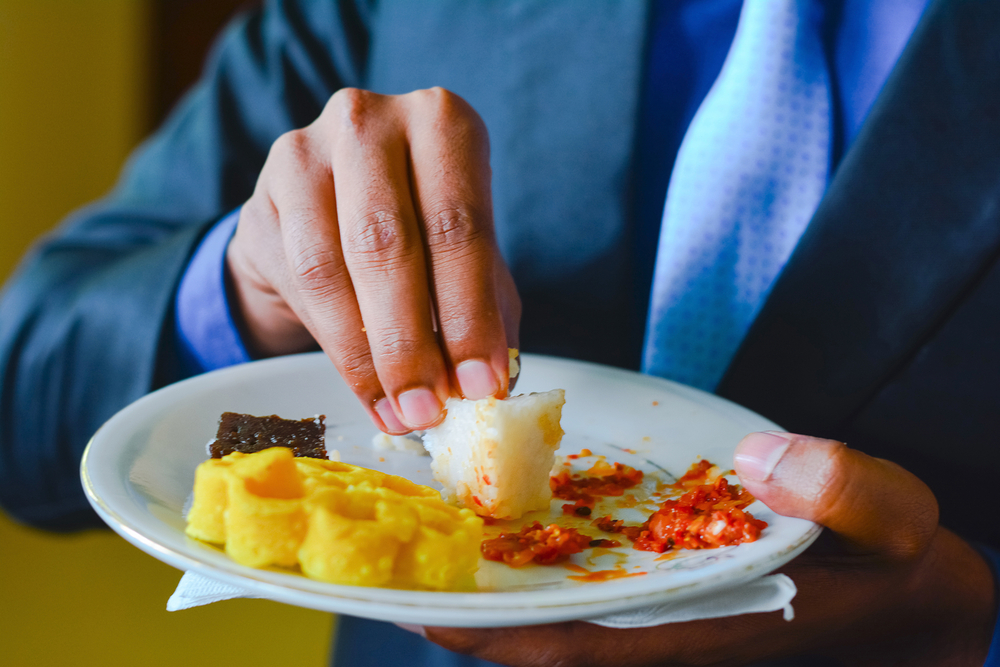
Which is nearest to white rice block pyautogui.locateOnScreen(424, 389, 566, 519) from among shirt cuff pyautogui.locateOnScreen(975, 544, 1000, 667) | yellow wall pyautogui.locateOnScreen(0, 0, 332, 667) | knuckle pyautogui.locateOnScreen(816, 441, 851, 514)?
knuckle pyautogui.locateOnScreen(816, 441, 851, 514)

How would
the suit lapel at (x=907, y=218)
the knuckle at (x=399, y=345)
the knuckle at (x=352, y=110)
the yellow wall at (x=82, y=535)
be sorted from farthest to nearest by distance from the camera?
the yellow wall at (x=82, y=535), the suit lapel at (x=907, y=218), the knuckle at (x=352, y=110), the knuckle at (x=399, y=345)

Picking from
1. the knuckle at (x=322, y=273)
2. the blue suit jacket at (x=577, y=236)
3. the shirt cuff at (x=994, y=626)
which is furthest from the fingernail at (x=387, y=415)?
the shirt cuff at (x=994, y=626)

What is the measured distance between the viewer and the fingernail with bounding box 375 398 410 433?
83 centimetres

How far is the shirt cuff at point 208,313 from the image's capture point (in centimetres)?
117

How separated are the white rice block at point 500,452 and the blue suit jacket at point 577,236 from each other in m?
0.47

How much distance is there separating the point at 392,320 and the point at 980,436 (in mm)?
944

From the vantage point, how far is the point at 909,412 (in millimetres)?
1081

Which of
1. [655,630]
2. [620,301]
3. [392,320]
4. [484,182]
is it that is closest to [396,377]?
[392,320]

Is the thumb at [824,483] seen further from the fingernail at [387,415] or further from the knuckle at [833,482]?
the fingernail at [387,415]

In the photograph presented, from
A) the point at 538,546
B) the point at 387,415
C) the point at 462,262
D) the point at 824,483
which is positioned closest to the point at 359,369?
the point at 387,415

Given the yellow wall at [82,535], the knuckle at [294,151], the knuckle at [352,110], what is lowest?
the yellow wall at [82,535]

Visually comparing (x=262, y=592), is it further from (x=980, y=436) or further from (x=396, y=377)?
(x=980, y=436)

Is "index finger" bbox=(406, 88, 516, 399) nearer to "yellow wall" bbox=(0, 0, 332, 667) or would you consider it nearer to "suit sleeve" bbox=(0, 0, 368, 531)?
"suit sleeve" bbox=(0, 0, 368, 531)

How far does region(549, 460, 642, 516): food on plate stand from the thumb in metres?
0.20
